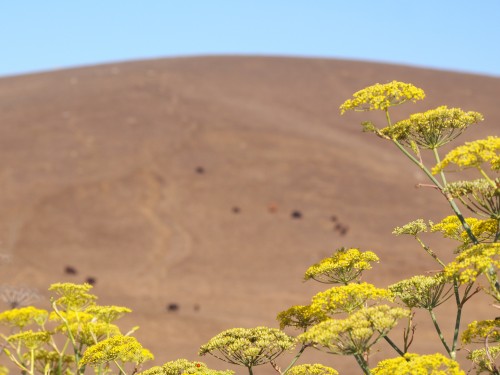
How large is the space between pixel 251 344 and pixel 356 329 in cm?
275

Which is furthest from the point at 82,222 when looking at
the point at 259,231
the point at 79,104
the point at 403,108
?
the point at 403,108

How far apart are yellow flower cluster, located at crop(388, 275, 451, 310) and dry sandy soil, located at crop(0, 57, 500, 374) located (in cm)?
2548

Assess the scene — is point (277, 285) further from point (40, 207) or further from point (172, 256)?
point (40, 207)

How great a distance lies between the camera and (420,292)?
1098cm

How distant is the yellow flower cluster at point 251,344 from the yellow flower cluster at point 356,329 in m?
1.76

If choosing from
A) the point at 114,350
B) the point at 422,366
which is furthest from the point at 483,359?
the point at 114,350

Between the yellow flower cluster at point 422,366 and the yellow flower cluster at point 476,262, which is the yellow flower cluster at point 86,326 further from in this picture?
the yellow flower cluster at point 476,262

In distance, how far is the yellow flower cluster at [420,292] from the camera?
1088cm

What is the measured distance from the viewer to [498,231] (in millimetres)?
10492

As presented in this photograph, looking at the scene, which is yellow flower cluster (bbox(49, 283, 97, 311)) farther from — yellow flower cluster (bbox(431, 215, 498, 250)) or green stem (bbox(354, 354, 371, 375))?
yellow flower cluster (bbox(431, 215, 498, 250))

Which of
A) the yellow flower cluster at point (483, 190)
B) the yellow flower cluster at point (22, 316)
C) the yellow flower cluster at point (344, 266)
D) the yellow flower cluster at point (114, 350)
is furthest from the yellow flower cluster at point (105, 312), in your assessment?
the yellow flower cluster at point (483, 190)

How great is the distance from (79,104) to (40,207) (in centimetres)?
2141

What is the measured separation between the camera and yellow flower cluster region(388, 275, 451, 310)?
10.9 m

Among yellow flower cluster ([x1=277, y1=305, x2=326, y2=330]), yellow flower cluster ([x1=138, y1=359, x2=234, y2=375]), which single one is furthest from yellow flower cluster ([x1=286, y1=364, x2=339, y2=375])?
yellow flower cluster ([x1=138, y1=359, x2=234, y2=375])
